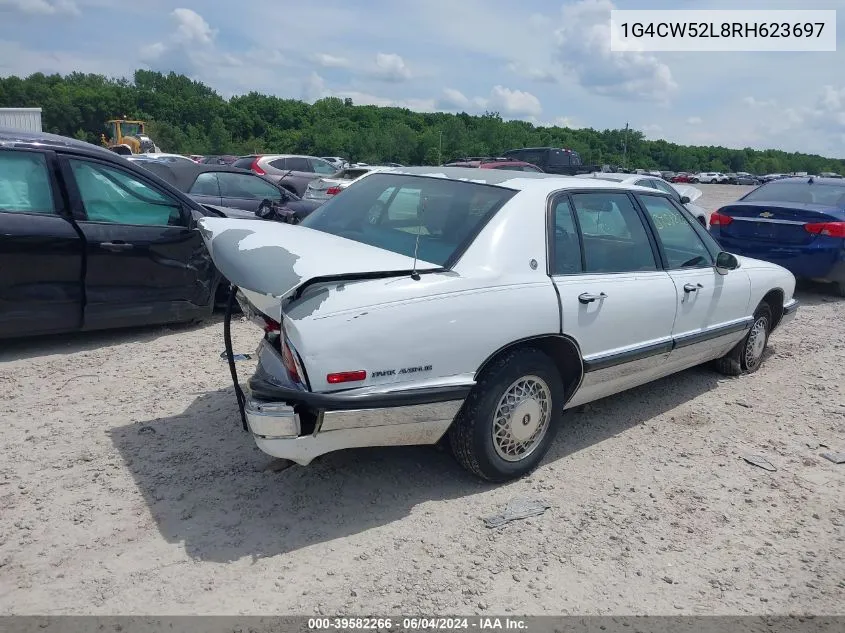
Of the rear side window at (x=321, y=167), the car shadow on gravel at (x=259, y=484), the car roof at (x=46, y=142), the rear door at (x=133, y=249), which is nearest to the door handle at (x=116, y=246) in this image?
the rear door at (x=133, y=249)

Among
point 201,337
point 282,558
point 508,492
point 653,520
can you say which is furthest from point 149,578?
point 201,337

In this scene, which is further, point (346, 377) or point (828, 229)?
point (828, 229)

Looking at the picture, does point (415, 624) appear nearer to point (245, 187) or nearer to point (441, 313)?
point (441, 313)

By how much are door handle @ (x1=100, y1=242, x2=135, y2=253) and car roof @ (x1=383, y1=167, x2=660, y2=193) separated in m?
2.53

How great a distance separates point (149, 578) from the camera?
2.74m

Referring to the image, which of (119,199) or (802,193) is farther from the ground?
(802,193)

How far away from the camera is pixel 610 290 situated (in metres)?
3.88

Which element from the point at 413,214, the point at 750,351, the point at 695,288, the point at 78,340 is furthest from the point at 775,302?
the point at 78,340

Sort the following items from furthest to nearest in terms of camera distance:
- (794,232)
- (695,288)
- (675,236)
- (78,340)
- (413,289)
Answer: (794,232) < (78,340) < (675,236) < (695,288) < (413,289)

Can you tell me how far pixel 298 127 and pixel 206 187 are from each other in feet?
211

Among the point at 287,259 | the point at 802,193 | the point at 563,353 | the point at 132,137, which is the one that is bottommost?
the point at 563,353

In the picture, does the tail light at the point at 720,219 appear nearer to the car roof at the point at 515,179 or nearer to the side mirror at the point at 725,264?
the side mirror at the point at 725,264

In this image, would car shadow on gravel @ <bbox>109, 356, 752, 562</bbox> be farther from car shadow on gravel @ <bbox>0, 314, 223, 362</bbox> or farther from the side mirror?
car shadow on gravel @ <bbox>0, 314, 223, 362</bbox>

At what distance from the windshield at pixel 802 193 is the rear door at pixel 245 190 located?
7.21 metres
